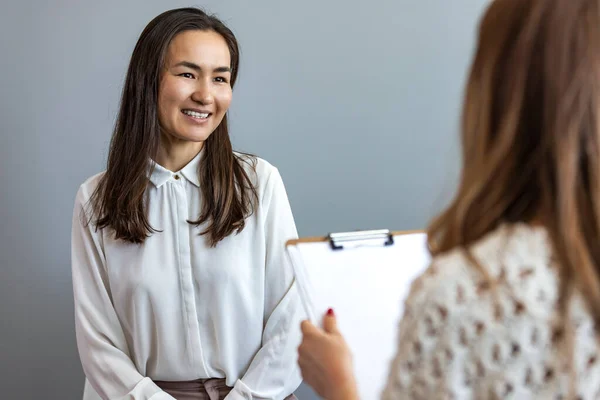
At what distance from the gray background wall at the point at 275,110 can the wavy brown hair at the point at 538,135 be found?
4.06ft

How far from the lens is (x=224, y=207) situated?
5.29 ft

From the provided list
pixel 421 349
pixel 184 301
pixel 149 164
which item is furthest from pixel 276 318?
pixel 421 349

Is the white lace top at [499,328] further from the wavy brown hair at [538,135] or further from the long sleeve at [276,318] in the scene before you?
the long sleeve at [276,318]

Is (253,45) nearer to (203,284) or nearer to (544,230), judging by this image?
(203,284)

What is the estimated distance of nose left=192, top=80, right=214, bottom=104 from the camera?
1602 millimetres

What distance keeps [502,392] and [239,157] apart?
1.10 m

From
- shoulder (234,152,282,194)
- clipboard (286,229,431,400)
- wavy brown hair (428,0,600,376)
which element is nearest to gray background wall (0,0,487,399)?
shoulder (234,152,282,194)

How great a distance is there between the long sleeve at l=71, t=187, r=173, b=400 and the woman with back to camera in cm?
95

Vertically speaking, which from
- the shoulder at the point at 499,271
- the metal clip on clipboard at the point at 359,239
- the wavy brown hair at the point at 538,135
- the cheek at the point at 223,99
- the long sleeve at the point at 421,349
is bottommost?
the metal clip on clipboard at the point at 359,239

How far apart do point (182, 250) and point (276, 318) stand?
0.82ft

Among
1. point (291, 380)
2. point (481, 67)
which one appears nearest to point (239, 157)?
point (291, 380)

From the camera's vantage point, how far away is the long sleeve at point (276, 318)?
158 cm

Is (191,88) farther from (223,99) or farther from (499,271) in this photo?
(499,271)

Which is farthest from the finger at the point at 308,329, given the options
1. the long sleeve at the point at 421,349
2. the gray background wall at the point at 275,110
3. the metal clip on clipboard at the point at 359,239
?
the gray background wall at the point at 275,110
